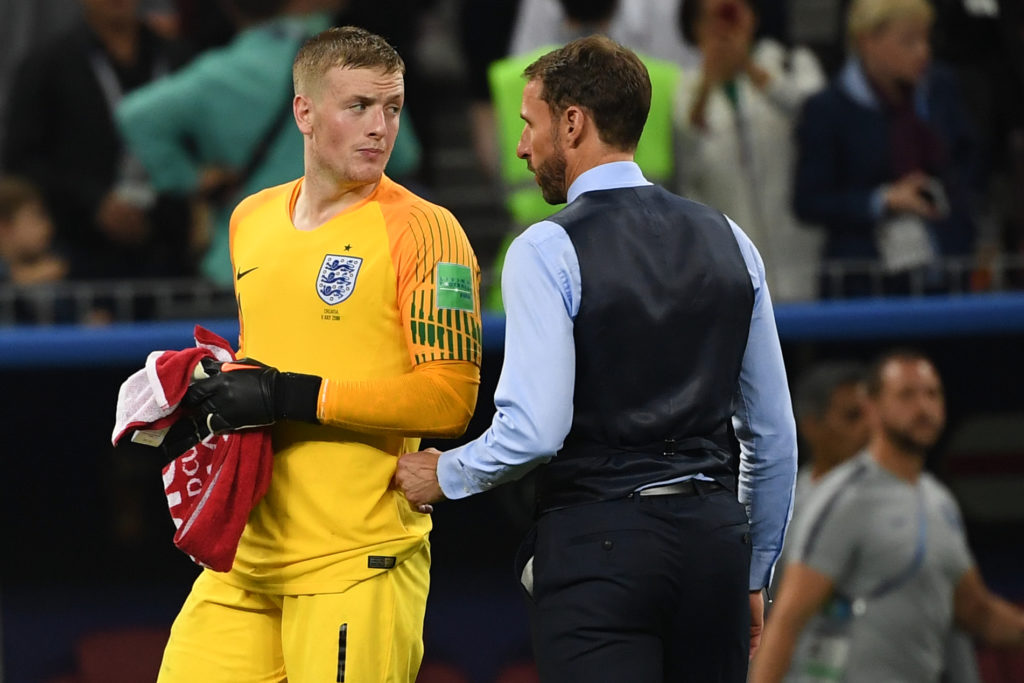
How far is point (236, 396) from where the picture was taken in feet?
12.5

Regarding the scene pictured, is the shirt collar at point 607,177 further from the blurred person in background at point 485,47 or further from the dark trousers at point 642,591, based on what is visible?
the blurred person in background at point 485,47

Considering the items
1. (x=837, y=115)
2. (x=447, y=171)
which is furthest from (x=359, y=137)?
(x=447, y=171)

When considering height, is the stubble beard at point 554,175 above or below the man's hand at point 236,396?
above

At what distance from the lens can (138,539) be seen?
24.9 ft

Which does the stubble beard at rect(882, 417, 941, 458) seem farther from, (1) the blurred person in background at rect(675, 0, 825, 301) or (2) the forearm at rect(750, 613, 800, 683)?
(2) the forearm at rect(750, 613, 800, 683)

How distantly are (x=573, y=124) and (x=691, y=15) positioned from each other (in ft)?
11.2

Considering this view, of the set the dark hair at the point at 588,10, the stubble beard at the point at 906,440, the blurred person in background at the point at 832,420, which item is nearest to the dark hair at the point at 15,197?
the dark hair at the point at 588,10

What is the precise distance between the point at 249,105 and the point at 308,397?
3.16 m

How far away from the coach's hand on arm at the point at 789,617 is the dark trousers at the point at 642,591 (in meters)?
2.83

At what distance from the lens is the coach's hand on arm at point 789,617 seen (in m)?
6.46

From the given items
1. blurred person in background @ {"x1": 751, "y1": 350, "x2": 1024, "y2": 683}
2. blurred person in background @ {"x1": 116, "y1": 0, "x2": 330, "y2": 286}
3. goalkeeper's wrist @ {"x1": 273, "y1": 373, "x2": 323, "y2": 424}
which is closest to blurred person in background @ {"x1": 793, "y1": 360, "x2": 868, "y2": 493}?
blurred person in background @ {"x1": 751, "y1": 350, "x2": 1024, "y2": 683}

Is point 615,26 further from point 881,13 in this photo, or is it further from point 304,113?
point 304,113

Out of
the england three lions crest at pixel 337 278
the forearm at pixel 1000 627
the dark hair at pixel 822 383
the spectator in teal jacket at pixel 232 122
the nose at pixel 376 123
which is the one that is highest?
the spectator in teal jacket at pixel 232 122

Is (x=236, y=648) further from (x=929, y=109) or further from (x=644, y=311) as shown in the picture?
(x=929, y=109)
